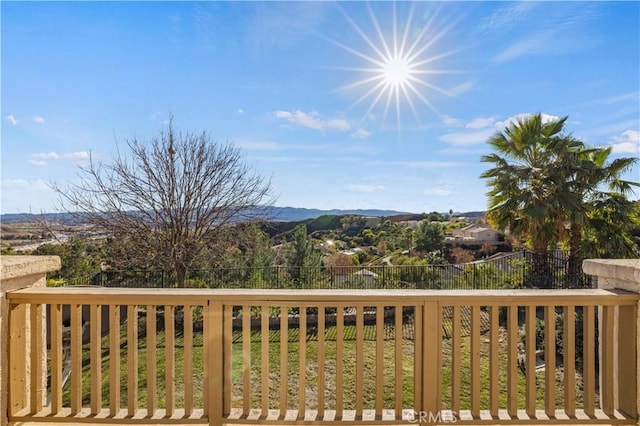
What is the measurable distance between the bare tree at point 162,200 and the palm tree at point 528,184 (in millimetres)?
6402

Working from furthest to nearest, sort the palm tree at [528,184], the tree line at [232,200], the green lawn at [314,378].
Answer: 1. the palm tree at [528,184]
2. the tree line at [232,200]
3. the green lawn at [314,378]

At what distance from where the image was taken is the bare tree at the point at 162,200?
732cm

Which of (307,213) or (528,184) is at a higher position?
(528,184)

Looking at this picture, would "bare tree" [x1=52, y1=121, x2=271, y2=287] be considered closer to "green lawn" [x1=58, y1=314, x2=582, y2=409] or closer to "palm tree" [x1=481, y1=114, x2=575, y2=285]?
"green lawn" [x1=58, y1=314, x2=582, y2=409]

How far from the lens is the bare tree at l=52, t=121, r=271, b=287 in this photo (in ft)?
24.0

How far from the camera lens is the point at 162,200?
7566 millimetres

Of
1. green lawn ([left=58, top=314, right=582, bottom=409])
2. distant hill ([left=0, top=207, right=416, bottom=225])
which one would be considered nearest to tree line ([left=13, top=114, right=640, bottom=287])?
distant hill ([left=0, top=207, right=416, bottom=225])

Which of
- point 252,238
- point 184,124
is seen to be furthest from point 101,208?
point 252,238

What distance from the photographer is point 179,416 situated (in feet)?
5.38

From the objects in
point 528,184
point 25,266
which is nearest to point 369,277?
point 528,184

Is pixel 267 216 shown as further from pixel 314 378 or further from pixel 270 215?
pixel 314 378

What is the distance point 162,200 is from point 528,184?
29.1 feet

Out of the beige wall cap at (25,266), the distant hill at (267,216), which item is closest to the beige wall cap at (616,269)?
the beige wall cap at (25,266)

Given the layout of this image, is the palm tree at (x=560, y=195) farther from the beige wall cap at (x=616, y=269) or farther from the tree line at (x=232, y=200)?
the beige wall cap at (x=616, y=269)
